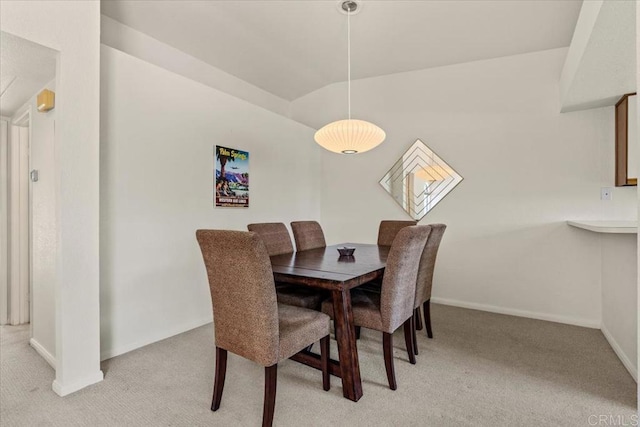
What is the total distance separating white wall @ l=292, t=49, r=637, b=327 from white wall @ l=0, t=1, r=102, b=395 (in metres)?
3.22

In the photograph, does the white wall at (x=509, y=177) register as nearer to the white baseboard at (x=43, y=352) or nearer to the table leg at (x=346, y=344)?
the table leg at (x=346, y=344)

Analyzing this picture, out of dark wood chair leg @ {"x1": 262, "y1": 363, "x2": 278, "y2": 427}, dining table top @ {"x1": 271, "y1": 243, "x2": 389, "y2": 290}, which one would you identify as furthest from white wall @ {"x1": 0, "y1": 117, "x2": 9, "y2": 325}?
dark wood chair leg @ {"x1": 262, "y1": 363, "x2": 278, "y2": 427}

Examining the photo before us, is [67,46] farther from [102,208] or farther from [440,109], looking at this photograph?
[440,109]

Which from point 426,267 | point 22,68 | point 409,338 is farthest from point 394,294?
point 22,68

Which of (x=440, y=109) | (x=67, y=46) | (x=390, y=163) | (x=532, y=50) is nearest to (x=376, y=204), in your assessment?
(x=390, y=163)

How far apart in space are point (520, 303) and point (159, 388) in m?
3.55

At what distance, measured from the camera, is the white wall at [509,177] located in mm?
3199

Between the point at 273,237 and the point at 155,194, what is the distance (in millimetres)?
1075

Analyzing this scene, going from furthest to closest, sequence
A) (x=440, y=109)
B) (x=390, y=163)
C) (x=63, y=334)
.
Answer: (x=390, y=163) < (x=440, y=109) < (x=63, y=334)

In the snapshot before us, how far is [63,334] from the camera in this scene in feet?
6.29

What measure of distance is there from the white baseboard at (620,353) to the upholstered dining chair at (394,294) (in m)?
1.53

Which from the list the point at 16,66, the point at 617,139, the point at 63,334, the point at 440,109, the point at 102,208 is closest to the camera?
the point at 63,334

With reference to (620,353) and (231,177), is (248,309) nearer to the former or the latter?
(231,177)

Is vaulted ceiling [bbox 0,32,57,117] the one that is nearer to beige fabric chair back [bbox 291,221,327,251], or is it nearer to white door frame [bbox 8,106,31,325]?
white door frame [bbox 8,106,31,325]
